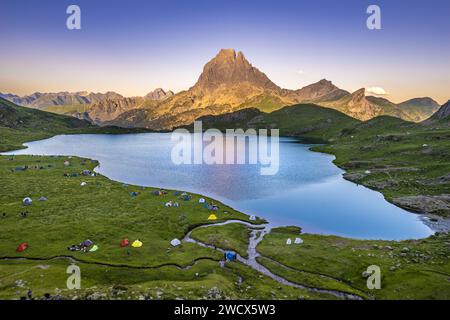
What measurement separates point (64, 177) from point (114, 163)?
53.8m

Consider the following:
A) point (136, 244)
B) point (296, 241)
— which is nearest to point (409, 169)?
Answer: point (296, 241)

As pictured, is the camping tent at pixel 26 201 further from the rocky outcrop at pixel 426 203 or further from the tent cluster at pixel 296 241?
the rocky outcrop at pixel 426 203

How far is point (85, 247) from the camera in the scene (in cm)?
6041

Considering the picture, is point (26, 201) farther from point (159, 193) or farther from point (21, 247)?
point (159, 193)

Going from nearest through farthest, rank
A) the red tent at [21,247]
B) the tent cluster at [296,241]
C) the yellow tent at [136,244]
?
the red tent at [21,247]
the yellow tent at [136,244]
the tent cluster at [296,241]

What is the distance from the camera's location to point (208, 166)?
16812 centimetres

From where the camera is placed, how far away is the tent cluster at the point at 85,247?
5944 centimetres

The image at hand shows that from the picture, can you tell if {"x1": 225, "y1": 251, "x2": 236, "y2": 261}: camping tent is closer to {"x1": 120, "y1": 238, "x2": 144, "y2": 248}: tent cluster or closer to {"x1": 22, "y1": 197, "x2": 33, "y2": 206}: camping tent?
{"x1": 120, "y1": 238, "x2": 144, "y2": 248}: tent cluster

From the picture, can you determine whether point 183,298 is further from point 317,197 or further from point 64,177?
point 64,177

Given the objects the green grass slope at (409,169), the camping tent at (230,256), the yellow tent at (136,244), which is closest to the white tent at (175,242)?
the yellow tent at (136,244)

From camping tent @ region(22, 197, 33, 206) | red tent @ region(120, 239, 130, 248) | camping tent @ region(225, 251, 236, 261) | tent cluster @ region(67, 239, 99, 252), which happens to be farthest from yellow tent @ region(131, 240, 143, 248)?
camping tent @ region(22, 197, 33, 206)

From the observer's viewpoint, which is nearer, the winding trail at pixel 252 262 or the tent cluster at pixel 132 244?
the winding trail at pixel 252 262

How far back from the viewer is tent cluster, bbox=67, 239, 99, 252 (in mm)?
59438
